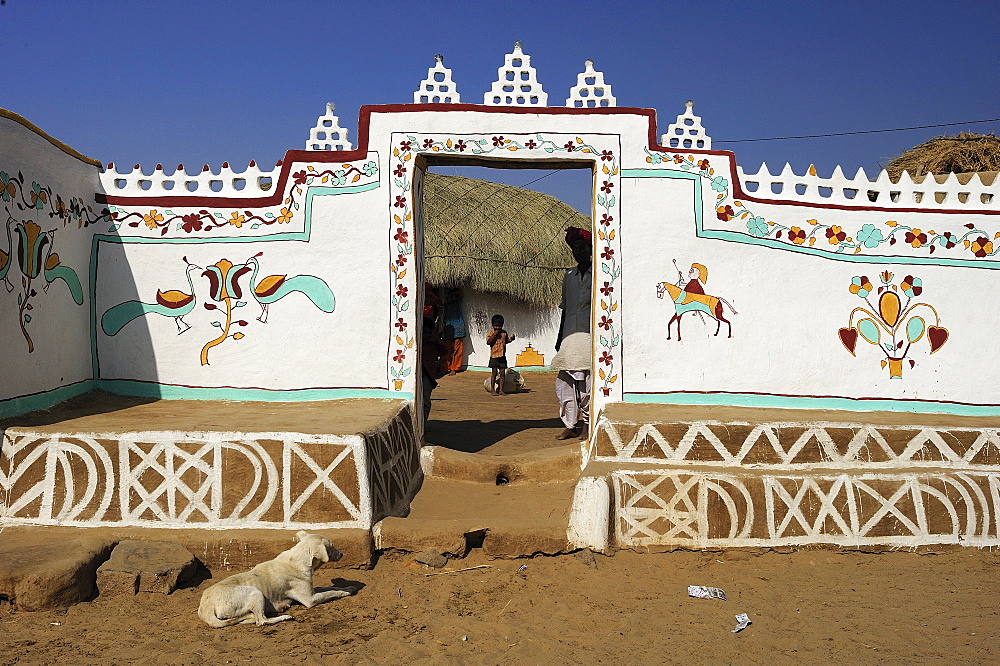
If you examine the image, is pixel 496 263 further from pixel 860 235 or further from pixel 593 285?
pixel 860 235

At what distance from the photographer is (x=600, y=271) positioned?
21.1 feet

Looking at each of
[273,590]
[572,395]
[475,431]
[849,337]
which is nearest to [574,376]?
[572,395]

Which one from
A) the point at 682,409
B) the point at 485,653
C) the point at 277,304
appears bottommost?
the point at 485,653

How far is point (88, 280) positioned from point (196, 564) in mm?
2854

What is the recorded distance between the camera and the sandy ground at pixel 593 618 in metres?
3.79

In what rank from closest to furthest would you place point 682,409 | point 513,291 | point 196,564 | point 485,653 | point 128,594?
point 485,653 → point 128,594 → point 196,564 → point 682,409 → point 513,291

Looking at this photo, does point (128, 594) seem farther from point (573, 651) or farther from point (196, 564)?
point (573, 651)

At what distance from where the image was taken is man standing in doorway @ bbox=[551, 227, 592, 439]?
7.28m

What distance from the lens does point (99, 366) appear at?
21.5 ft

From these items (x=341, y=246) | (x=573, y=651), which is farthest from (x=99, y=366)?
(x=573, y=651)

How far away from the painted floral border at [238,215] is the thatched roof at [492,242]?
28.9 feet

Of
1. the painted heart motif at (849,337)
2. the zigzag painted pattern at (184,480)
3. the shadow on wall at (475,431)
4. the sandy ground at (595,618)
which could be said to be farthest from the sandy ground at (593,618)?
the shadow on wall at (475,431)

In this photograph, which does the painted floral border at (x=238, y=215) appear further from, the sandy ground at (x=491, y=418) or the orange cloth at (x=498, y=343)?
the orange cloth at (x=498, y=343)

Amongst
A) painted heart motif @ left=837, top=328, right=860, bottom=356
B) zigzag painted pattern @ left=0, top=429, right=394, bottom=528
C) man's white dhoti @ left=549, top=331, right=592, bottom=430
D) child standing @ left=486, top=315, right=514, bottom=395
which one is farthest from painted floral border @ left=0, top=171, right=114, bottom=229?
child standing @ left=486, top=315, right=514, bottom=395
